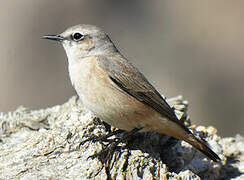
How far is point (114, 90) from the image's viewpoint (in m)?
6.39

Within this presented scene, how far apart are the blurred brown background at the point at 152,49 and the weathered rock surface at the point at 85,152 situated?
5.58m

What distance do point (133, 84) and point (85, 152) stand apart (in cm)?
130

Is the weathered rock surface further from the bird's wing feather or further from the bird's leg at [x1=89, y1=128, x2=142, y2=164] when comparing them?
the bird's wing feather

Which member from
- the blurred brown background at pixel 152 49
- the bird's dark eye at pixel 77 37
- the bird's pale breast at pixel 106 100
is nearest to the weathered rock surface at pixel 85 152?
the bird's pale breast at pixel 106 100

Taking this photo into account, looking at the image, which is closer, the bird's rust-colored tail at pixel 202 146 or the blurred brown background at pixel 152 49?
the bird's rust-colored tail at pixel 202 146

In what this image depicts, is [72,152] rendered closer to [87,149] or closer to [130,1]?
[87,149]

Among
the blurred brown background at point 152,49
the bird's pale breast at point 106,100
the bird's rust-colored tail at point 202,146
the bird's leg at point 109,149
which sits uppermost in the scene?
the blurred brown background at point 152,49

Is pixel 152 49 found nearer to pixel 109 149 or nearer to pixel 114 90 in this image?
pixel 114 90

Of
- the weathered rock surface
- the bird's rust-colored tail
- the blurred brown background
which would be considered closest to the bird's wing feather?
the bird's rust-colored tail

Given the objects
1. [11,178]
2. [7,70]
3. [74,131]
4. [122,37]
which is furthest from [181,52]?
[11,178]

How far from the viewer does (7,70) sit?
12875mm

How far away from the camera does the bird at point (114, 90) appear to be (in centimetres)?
625

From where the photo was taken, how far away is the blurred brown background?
511 inches

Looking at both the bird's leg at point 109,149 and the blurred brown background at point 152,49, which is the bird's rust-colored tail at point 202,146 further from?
the blurred brown background at point 152,49
